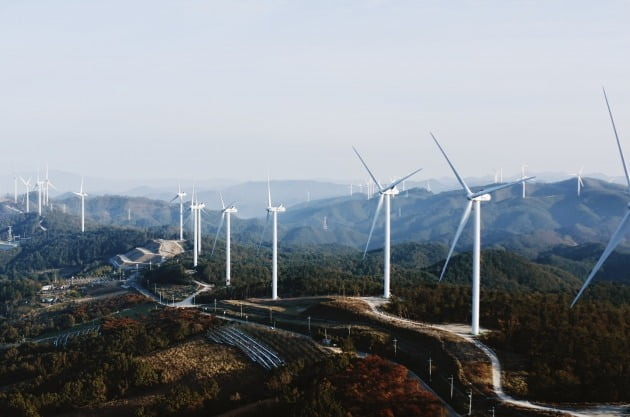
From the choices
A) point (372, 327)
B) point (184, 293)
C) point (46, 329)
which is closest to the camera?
point (372, 327)

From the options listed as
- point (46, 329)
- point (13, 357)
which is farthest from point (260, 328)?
point (46, 329)

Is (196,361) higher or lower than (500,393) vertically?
lower

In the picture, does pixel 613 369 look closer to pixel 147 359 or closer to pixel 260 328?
pixel 260 328

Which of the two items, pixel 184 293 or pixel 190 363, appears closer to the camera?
pixel 190 363

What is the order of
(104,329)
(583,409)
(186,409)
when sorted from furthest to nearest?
(104,329) < (186,409) < (583,409)

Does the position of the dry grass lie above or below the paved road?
below

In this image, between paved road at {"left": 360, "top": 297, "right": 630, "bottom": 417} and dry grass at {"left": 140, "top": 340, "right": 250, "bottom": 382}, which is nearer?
paved road at {"left": 360, "top": 297, "right": 630, "bottom": 417}

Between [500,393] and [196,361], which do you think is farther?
[196,361]

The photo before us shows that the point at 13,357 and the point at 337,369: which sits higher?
the point at 337,369
